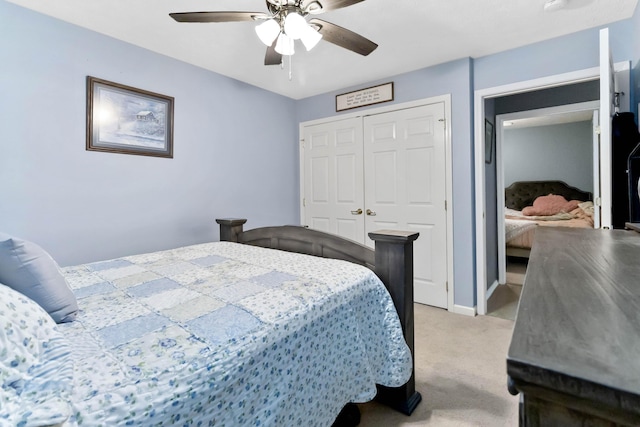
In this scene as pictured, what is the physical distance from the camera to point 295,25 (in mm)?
1602

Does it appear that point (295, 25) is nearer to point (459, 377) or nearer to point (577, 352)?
point (577, 352)

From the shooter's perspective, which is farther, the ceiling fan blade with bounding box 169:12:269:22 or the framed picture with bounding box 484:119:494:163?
the framed picture with bounding box 484:119:494:163

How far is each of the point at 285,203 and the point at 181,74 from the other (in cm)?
180

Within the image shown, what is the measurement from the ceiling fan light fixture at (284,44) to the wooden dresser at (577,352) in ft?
5.80

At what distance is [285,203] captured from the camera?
4.02 metres

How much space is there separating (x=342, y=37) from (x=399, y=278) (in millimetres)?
1446

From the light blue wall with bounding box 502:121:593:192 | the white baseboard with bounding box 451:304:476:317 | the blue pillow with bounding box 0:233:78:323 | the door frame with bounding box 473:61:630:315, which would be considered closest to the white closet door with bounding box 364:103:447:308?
the white baseboard with bounding box 451:304:476:317

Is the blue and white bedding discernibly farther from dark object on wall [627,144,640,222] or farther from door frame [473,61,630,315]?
door frame [473,61,630,315]

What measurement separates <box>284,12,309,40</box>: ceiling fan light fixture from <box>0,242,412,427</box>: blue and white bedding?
1.22 metres

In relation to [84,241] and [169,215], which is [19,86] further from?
[169,215]

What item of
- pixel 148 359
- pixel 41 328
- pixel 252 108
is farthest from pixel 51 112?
pixel 148 359

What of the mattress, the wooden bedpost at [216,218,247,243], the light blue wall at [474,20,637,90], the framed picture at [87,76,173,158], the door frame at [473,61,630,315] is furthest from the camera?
the mattress

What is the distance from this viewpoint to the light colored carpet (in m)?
1.61

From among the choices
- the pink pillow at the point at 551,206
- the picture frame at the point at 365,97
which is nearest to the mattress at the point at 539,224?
the pink pillow at the point at 551,206
